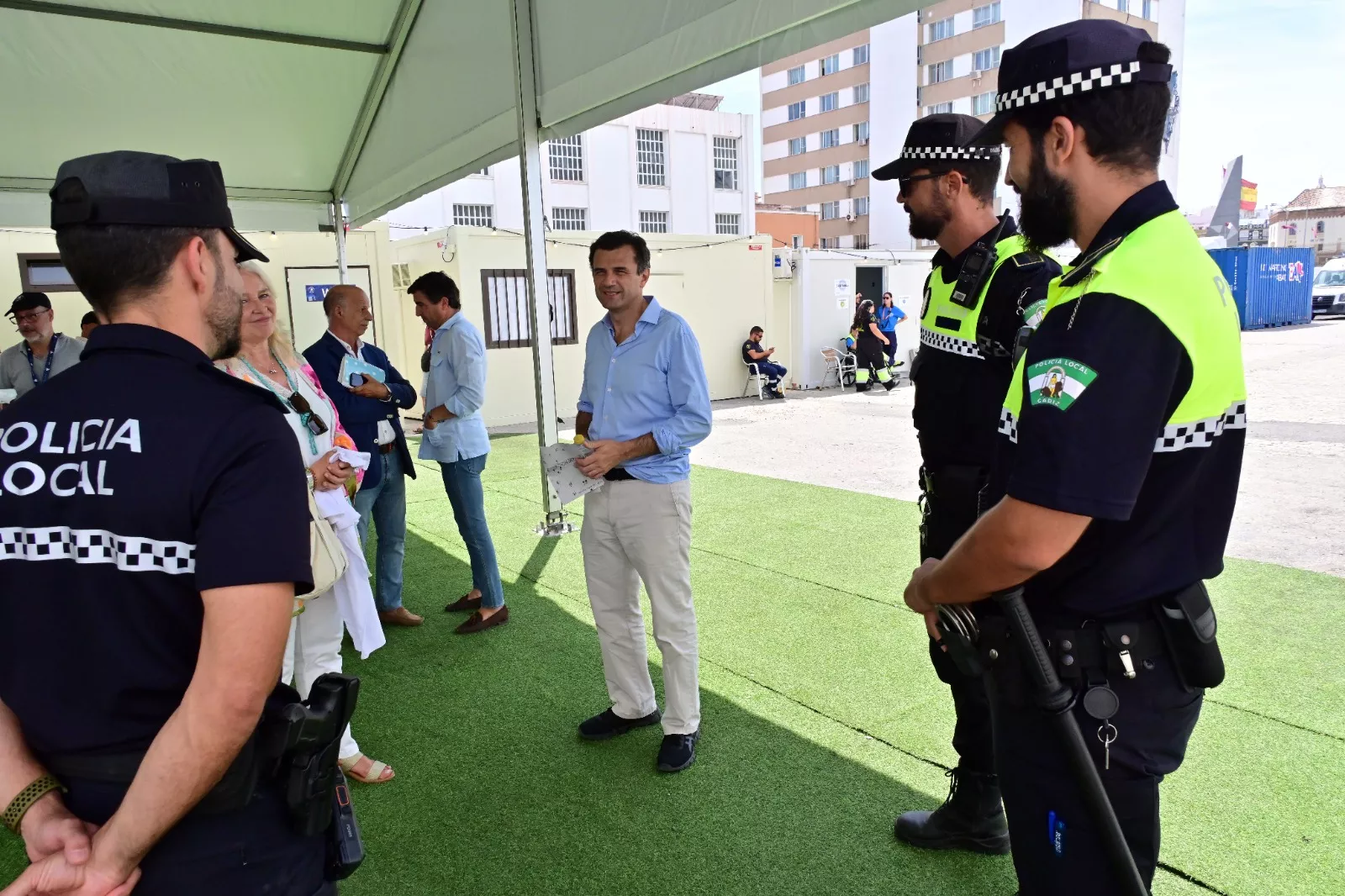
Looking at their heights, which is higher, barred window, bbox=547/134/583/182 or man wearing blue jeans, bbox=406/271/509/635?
barred window, bbox=547/134/583/182

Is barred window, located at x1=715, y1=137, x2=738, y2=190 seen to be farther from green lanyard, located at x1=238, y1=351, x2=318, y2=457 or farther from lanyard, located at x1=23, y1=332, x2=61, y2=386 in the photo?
green lanyard, located at x1=238, y1=351, x2=318, y2=457

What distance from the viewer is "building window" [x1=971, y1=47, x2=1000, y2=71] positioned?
Answer: 48456mm

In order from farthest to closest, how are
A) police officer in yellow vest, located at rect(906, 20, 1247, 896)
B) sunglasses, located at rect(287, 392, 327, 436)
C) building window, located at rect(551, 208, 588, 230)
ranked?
building window, located at rect(551, 208, 588, 230) < sunglasses, located at rect(287, 392, 327, 436) < police officer in yellow vest, located at rect(906, 20, 1247, 896)

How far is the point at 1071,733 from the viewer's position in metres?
1.34

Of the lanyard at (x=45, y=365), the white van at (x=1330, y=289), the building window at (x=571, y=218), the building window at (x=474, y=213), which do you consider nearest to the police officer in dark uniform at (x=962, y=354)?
the lanyard at (x=45, y=365)

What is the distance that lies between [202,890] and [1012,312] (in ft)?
6.96

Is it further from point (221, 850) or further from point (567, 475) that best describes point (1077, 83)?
point (567, 475)

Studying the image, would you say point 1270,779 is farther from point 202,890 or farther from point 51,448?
point 51,448

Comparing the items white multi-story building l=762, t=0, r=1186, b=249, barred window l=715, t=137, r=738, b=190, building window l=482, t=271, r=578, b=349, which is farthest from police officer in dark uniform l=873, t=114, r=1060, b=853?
white multi-story building l=762, t=0, r=1186, b=249

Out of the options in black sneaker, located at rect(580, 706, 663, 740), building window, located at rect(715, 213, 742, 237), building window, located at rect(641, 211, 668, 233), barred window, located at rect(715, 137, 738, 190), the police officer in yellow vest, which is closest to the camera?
the police officer in yellow vest

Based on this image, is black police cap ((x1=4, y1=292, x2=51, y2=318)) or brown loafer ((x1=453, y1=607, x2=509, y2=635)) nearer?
brown loafer ((x1=453, y1=607, x2=509, y2=635))

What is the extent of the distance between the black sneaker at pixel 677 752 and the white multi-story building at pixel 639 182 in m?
29.5

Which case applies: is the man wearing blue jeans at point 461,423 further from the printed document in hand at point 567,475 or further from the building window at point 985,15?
the building window at point 985,15

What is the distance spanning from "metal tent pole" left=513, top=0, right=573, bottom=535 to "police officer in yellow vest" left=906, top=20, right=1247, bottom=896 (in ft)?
11.2
